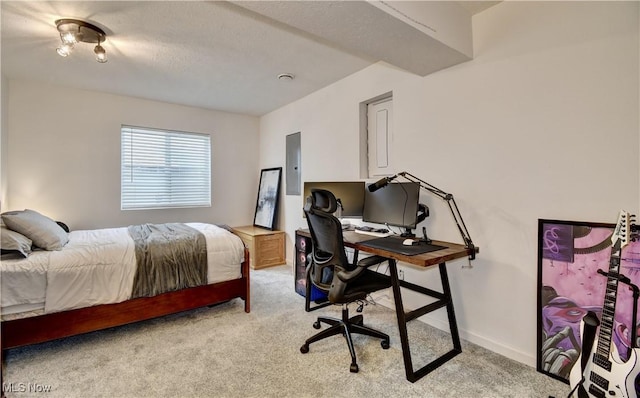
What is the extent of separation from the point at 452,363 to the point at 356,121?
7.97 feet

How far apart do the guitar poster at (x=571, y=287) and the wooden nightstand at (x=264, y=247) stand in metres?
3.36

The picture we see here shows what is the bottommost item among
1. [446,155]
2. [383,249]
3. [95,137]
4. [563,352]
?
[563,352]

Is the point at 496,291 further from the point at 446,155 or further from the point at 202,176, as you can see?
the point at 202,176

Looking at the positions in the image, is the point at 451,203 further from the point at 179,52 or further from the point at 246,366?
the point at 179,52

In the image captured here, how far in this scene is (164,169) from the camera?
4.55 metres

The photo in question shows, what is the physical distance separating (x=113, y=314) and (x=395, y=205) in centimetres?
244

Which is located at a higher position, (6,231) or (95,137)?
(95,137)

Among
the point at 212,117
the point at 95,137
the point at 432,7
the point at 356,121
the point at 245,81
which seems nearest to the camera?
the point at 432,7

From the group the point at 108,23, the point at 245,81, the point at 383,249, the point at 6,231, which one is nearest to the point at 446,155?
the point at 383,249

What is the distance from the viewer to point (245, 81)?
3562mm

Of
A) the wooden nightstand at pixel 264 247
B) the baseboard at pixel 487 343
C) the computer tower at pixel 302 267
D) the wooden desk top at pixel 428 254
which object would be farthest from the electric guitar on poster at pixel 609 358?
the wooden nightstand at pixel 264 247

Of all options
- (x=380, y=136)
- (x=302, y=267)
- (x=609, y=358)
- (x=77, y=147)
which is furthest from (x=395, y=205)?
(x=77, y=147)

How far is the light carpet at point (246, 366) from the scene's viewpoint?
1.79 m

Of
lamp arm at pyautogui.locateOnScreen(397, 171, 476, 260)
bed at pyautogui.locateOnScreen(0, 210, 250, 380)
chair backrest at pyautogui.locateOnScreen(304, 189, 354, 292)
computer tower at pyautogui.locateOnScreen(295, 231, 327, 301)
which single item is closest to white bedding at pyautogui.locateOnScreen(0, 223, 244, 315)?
bed at pyautogui.locateOnScreen(0, 210, 250, 380)
